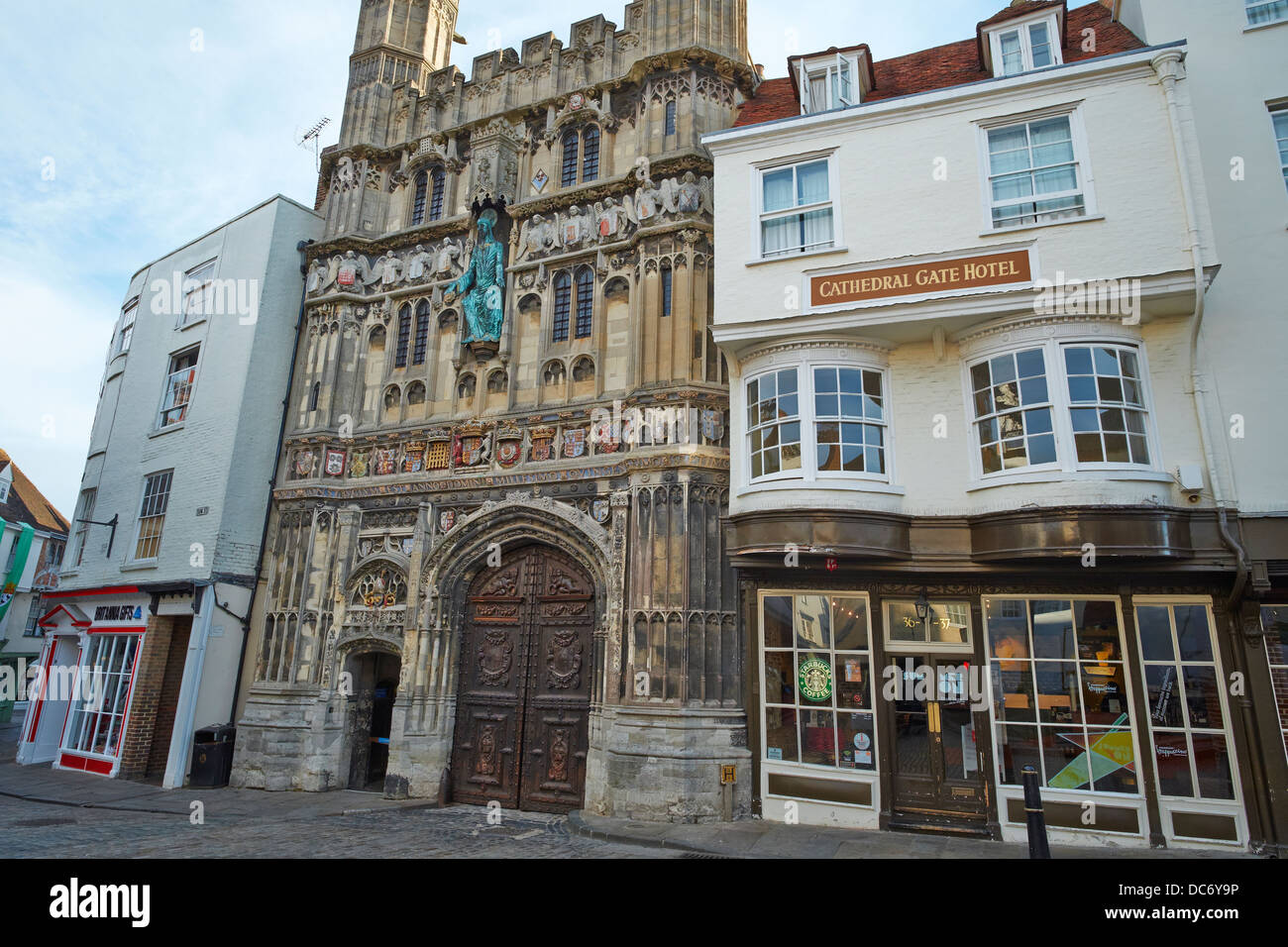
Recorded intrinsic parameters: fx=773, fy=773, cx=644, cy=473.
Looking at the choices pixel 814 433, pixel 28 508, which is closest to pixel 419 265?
pixel 814 433

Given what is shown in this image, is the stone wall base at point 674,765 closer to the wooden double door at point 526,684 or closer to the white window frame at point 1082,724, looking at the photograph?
the wooden double door at point 526,684

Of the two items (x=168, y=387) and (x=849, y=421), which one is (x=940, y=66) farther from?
(x=168, y=387)

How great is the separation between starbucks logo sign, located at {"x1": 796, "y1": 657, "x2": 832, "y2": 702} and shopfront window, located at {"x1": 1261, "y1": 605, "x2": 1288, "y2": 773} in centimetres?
543

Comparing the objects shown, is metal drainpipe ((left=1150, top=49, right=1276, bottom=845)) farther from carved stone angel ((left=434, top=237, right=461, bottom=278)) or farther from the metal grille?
carved stone angel ((left=434, top=237, right=461, bottom=278))

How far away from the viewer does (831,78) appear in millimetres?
14000

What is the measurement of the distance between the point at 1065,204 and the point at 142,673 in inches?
780

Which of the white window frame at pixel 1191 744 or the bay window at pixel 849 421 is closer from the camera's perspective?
the white window frame at pixel 1191 744

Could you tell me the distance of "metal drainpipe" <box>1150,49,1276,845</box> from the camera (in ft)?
30.7

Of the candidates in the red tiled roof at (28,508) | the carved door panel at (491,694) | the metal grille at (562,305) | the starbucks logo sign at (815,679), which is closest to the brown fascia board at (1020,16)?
the metal grille at (562,305)

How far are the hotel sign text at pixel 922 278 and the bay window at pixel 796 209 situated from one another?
87 centimetres

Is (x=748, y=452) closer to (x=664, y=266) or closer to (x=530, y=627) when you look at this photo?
(x=664, y=266)

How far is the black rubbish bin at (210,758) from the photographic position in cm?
1545

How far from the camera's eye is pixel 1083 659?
1051 centimetres
